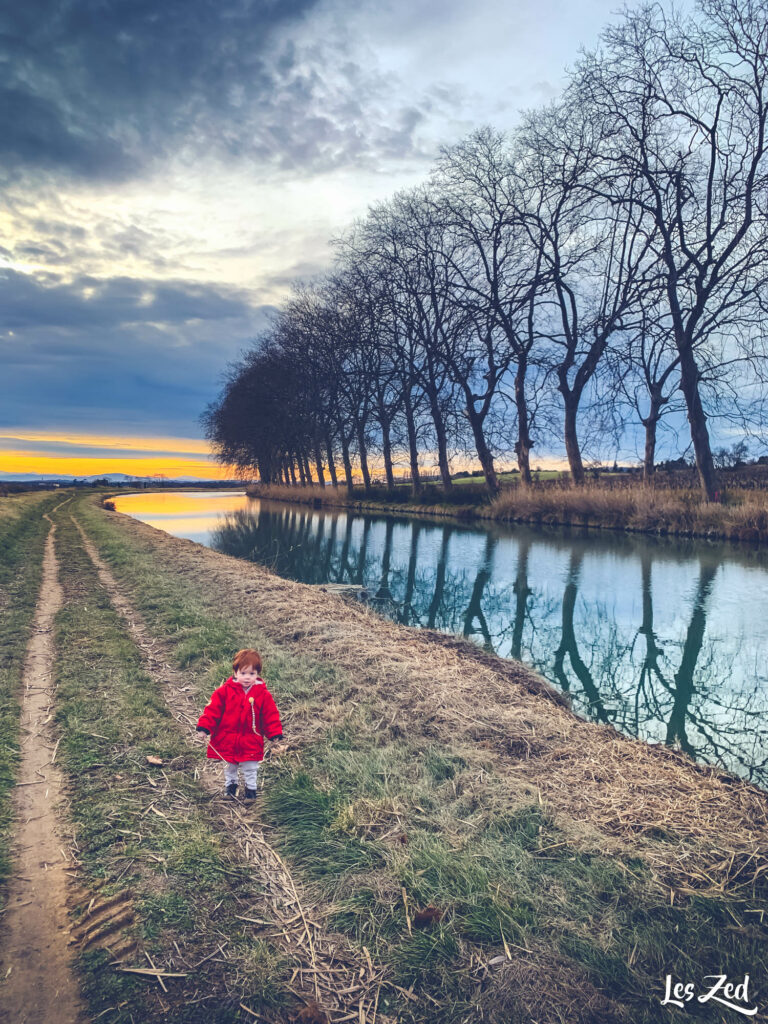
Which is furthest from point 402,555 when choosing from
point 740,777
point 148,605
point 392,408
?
point 392,408

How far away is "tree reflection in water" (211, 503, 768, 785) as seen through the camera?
253 inches

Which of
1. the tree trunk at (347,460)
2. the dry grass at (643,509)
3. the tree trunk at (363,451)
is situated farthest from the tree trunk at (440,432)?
the tree trunk at (347,460)

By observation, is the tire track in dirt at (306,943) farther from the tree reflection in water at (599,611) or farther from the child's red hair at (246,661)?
the tree reflection in water at (599,611)

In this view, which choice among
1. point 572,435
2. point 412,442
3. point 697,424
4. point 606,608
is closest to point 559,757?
point 606,608

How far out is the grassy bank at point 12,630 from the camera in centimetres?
394

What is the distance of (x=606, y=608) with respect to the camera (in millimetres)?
11344

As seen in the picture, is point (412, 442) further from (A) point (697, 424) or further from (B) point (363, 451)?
(A) point (697, 424)

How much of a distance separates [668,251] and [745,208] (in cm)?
262

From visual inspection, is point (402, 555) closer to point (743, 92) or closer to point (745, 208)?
point (745, 208)

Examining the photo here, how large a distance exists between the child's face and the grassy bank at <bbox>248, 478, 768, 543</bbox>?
61.8 feet

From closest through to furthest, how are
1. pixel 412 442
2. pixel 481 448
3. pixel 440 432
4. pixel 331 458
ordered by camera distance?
pixel 481 448
pixel 440 432
pixel 412 442
pixel 331 458

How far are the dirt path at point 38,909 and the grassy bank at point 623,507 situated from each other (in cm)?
1944

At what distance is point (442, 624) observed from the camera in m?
10.5

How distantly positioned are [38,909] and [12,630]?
606 centimetres
